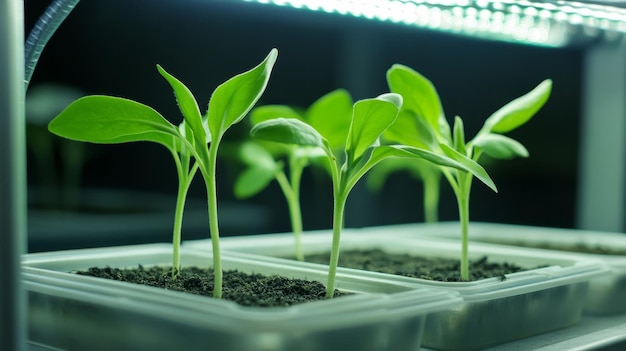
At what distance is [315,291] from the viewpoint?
71cm

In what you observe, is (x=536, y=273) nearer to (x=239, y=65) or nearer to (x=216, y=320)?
(x=216, y=320)

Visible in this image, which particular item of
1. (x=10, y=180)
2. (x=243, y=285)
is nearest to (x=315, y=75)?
(x=243, y=285)

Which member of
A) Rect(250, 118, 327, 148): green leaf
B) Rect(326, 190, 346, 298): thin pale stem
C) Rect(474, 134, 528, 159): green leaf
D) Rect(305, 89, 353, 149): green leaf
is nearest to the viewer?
Rect(250, 118, 327, 148): green leaf

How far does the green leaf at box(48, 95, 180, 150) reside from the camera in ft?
2.11

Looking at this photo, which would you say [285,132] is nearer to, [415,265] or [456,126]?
[456,126]

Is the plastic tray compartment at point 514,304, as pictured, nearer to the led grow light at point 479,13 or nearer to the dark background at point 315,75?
the led grow light at point 479,13

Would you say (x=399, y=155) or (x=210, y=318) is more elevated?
(x=399, y=155)

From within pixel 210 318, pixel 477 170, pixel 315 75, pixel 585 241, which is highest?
pixel 315 75

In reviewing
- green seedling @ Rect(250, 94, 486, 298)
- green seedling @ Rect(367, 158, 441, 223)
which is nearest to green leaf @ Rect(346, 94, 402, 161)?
green seedling @ Rect(250, 94, 486, 298)

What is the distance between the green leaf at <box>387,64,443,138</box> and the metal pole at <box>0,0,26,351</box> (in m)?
0.50

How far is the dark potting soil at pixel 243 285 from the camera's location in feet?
2.14

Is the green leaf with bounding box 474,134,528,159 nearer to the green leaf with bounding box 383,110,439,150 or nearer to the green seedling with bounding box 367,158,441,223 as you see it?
the green leaf with bounding box 383,110,439,150

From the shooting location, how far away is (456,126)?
0.89 meters

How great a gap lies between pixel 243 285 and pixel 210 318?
23 centimetres
